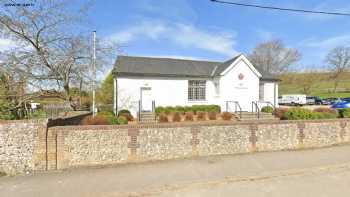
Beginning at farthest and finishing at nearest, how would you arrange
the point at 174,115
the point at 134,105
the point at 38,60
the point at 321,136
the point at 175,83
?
the point at 175,83 → the point at 134,105 → the point at 174,115 → the point at 38,60 → the point at 321,136

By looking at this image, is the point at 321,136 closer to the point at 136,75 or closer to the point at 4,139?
the point at 4,139

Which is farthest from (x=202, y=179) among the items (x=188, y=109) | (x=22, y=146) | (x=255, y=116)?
(x=255, y=116)

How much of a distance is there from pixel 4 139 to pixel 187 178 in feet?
16.9

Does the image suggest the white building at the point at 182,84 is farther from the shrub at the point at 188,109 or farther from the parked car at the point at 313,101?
the parked car at the point at 313,101

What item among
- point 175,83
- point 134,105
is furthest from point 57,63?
point 175,83

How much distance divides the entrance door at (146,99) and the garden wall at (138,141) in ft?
A: 34.2

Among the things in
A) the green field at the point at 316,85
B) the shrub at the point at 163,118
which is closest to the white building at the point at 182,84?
the shrub at the point at 163,118

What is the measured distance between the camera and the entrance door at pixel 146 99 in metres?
17.4

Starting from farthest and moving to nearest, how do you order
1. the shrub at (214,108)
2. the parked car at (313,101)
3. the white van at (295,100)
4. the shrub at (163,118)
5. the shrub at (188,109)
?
the parked car at (313,101)
the white van at (295,100)
the shrub at (214,108)
the shrub at (188,109)
the shrub at (163,118)

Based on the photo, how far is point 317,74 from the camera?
50281mm

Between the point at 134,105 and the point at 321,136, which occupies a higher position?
the point at 134,105

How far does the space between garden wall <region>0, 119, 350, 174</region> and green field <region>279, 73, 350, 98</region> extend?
43.0 m

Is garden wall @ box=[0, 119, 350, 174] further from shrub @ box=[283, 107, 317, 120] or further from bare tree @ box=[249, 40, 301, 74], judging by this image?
bare tree @ box=[249, 40, 301, 74]

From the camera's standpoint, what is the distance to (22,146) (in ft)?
19.5
